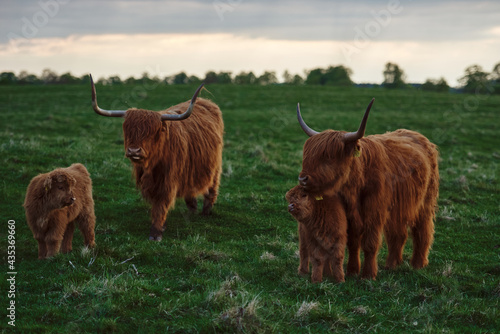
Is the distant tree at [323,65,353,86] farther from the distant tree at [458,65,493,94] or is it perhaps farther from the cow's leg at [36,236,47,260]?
the cow's leg at [36,236,47,260]

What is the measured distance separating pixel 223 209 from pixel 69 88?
32.6 meters

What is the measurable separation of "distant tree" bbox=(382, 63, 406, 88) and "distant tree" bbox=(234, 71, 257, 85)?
18958 mm

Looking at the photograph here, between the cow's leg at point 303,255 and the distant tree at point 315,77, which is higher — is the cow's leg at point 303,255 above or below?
below

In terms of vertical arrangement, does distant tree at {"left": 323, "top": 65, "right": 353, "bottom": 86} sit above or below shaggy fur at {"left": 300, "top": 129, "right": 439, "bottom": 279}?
above

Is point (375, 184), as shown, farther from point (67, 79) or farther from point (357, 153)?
point (67, 79)

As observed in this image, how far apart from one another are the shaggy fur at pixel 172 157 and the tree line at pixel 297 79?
38166mm

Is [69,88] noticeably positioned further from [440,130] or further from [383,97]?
[440,130]

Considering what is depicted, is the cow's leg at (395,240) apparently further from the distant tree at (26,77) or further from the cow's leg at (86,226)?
the distant tree at (26,77)

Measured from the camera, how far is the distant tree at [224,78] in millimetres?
57622

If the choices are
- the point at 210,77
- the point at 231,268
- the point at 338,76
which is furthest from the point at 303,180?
the point at 338,76

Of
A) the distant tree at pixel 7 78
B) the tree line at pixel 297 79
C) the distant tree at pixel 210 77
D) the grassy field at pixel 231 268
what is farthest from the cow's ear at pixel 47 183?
the distant tree at pixel 210 77

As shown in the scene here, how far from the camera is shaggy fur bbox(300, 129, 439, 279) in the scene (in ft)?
17.1

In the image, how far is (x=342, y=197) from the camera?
17.7ft

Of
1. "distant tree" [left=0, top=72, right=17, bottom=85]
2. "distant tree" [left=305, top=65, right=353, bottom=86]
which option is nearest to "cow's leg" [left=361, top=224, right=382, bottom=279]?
"distant tree" [left=0, top=72, right=17, bottom=85]
